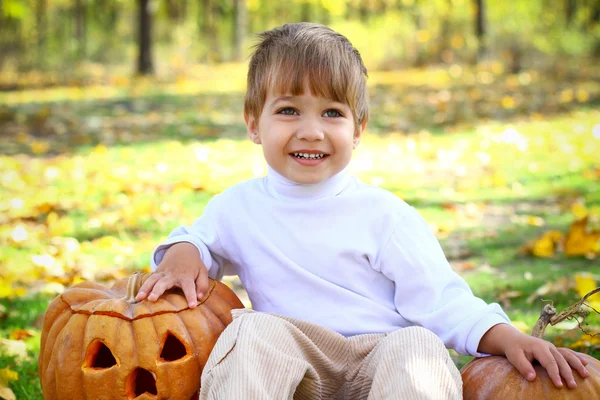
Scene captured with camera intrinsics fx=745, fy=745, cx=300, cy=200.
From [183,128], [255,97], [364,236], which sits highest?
[255,97]

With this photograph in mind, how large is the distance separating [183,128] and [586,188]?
18.2 ft

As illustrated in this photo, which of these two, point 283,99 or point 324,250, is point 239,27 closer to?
point 283,99

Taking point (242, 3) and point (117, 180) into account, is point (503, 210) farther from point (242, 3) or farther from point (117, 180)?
point (242, 3)

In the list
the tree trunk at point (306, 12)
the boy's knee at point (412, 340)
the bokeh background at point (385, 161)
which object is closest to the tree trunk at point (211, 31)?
the tree trunk at point (306, 12)

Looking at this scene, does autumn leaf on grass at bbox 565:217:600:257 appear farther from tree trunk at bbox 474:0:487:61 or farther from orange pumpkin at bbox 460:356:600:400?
tree trunk at bbox 474:0:487:61

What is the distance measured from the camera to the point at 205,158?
7.76 metres

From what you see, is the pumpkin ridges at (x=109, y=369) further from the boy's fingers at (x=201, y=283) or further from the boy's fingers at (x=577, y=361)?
the boy's fingers at (x=577, y=361)

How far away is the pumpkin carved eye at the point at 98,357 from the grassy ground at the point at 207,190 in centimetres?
48

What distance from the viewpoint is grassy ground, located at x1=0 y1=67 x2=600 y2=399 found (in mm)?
4008

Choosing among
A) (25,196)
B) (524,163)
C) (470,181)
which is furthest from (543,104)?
(25,196)

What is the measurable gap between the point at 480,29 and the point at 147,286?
16.0m

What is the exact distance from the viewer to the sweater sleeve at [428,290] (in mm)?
2441

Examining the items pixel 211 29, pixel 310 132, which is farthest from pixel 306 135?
pixel 211 29

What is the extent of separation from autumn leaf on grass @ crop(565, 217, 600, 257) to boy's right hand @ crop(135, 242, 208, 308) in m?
2.70
